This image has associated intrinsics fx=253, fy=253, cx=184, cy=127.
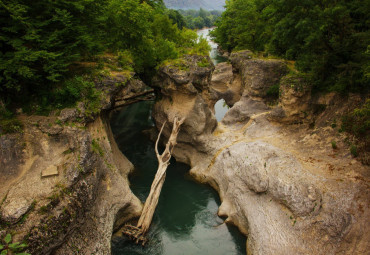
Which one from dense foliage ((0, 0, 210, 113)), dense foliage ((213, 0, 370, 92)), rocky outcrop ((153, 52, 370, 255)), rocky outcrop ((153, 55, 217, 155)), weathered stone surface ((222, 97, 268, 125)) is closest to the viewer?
dense foliage ((0, 0, 210, 113))

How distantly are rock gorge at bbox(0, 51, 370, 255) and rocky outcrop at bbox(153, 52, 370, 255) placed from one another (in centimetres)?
5

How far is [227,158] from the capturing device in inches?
669

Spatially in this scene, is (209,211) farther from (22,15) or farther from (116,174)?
(22,15)

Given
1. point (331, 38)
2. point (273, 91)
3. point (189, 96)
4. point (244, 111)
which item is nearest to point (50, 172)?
point (189, 96)

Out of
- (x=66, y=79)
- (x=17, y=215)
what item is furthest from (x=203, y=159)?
(x=17, y=215)

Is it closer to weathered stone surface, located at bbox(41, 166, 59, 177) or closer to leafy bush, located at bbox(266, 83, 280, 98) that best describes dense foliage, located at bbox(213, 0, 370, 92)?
leafy bush, located at bbox(266, 83, 280, 98)

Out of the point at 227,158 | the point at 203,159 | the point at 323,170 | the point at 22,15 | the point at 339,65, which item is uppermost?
the point at 339,65

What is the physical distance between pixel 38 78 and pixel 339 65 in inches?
620

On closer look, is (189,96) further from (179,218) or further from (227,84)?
(227,84)

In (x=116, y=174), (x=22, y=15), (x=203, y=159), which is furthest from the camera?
(x=203, y=159)

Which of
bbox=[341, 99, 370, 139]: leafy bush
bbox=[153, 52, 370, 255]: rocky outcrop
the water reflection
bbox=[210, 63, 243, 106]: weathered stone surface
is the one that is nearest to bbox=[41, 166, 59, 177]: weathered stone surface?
bbox=[153, 52, 370, 255]: rocky outcrop

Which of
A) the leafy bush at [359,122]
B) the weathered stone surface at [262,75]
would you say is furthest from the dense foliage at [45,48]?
the leafy bush at [359,122]

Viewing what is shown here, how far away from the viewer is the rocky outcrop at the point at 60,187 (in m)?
9.27

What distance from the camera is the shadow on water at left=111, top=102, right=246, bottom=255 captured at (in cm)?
1338
